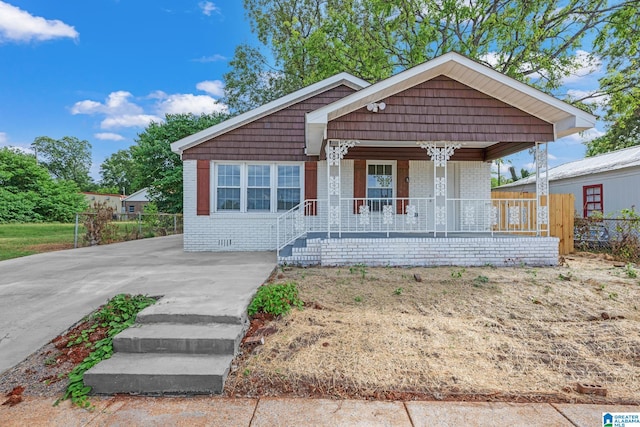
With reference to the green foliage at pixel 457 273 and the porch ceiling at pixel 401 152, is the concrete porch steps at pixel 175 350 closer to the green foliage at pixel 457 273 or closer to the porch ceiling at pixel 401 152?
the green foliage at pixel 457 273

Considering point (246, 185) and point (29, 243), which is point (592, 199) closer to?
point (246, 185)

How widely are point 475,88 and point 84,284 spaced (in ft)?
28.5

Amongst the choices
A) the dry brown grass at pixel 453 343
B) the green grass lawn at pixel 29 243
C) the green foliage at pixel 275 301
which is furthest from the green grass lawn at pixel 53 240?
the dry brown grass at pixel 453 343

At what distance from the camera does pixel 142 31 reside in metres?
17.5

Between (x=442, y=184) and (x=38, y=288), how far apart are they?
8.01 meters

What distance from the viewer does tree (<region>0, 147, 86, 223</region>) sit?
2748cm

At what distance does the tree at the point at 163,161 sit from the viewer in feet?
69.2

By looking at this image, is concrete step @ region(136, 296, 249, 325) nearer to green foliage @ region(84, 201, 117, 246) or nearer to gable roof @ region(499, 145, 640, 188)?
green foliage @ region(84, 201, 117, 246)

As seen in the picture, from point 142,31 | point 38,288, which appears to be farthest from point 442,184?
point 142,31

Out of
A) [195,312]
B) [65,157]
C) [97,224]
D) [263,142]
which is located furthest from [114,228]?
[65,157]

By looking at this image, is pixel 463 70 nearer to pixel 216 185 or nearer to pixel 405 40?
pixel 216 185

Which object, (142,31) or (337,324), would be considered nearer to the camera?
(337,324)

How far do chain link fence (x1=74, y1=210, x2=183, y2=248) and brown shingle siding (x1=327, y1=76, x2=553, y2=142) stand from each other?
31.9 ft

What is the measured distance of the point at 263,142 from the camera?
9.54 m
